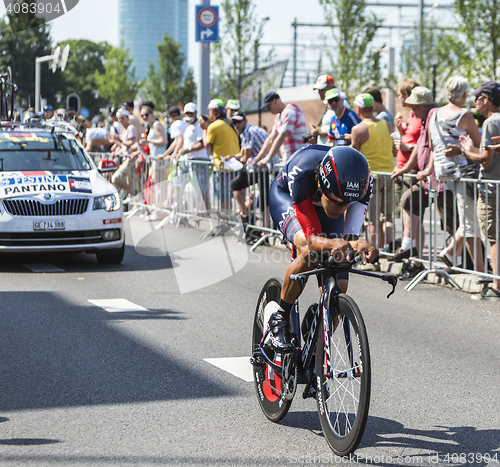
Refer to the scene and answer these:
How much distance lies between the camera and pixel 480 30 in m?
20.3

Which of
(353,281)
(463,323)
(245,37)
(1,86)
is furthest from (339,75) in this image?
(463,323)

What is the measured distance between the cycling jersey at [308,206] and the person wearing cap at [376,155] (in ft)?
18.3

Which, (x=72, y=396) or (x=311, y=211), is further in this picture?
(x=72, y=396)

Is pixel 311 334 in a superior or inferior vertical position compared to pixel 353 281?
superior

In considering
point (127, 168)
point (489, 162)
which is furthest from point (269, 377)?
point (127, 168)

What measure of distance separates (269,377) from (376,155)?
6.39m

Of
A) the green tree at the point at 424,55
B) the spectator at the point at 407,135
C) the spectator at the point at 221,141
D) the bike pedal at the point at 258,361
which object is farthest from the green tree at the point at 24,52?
the bike pedal at the point at 258,361

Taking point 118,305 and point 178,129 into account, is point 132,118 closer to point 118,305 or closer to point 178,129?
point 178,129

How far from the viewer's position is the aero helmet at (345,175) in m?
3.74

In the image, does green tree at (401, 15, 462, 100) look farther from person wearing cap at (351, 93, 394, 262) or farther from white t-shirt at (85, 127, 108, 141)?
person wearing cap at (351, 93, 394, 262)

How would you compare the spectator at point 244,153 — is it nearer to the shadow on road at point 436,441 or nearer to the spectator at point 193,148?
the spectator at point 193,148

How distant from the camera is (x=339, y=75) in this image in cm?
3259

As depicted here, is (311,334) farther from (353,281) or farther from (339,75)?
(339,75)

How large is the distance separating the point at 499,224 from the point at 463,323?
1.54m
